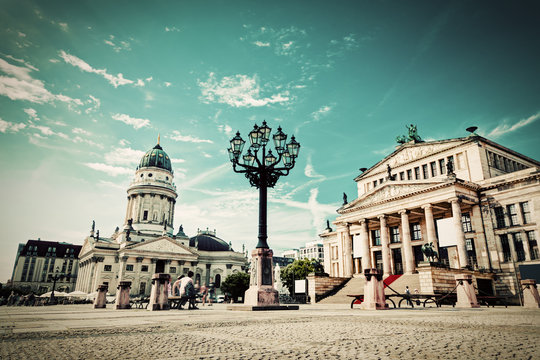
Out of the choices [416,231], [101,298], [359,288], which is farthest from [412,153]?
[101,298]

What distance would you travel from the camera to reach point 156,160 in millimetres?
89250

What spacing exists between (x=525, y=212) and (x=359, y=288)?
17.5m

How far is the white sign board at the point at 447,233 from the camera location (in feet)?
102

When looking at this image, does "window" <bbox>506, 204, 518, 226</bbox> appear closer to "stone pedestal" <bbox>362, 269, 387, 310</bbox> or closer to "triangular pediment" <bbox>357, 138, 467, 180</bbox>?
"triangular pediment" <bbox>357, 138, 467, 180</bbox>

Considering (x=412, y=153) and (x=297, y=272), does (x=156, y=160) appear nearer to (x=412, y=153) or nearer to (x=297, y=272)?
(x=297, y=272)

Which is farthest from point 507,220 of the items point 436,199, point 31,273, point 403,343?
point 31,273

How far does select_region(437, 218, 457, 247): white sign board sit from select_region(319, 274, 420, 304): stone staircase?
4.48 metres

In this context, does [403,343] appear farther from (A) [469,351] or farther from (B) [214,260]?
(B) [214,260]

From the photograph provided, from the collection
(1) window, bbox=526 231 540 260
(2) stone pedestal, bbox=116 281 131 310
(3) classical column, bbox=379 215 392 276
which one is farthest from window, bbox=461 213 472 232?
(2) stone pedestal, bbox=116 281 131 310

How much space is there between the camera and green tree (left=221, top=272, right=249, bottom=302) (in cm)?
6278

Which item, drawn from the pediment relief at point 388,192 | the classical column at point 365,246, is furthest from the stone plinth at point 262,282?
the classical column at point 365,246

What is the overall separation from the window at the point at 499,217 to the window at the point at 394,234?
38.7 ft

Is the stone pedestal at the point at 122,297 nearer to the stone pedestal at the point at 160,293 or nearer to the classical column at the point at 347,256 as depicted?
the stone pedestal at the point at 160,293

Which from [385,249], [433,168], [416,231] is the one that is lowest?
[385,249]
